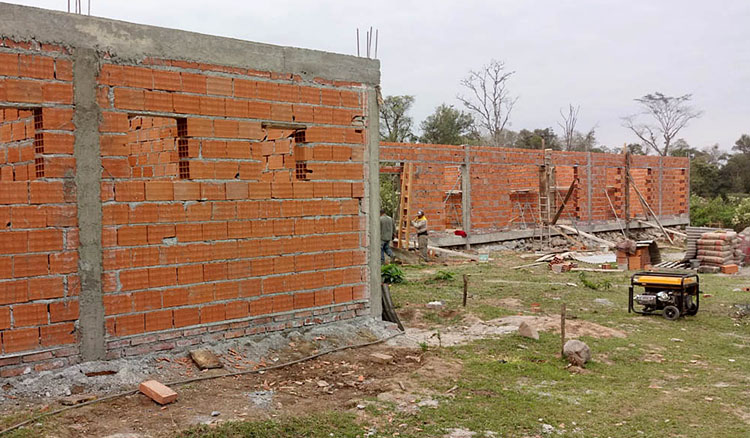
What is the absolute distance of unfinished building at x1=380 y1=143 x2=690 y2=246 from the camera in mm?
19000

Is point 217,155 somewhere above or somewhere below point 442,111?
below

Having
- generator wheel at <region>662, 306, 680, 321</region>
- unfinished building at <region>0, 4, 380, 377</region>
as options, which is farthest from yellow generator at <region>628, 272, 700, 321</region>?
unfinished building at <region>0, 4, 380, 377</region>

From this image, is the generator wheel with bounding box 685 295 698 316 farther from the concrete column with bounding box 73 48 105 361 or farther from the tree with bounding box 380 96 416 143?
the tree with bounding box 380 96 416 143

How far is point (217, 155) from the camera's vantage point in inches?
259

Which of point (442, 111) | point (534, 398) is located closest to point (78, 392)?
point (534, 398)

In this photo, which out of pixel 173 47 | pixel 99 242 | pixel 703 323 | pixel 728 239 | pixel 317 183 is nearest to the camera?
pixel 99 242

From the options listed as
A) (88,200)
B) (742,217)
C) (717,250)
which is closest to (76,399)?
(88,200)

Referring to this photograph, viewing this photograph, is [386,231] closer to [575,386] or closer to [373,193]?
[373,193]

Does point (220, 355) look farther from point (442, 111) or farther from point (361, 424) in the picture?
point (442, 111)

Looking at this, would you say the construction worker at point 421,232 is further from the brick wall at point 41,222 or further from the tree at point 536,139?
the tree at point 536,139

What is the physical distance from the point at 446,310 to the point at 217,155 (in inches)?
184

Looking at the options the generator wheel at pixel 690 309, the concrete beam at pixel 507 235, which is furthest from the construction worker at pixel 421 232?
the generator wheel at pixel 690 309

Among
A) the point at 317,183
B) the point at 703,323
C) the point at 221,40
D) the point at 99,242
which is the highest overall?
the point at 221,40

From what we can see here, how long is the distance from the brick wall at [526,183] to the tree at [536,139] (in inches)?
796
